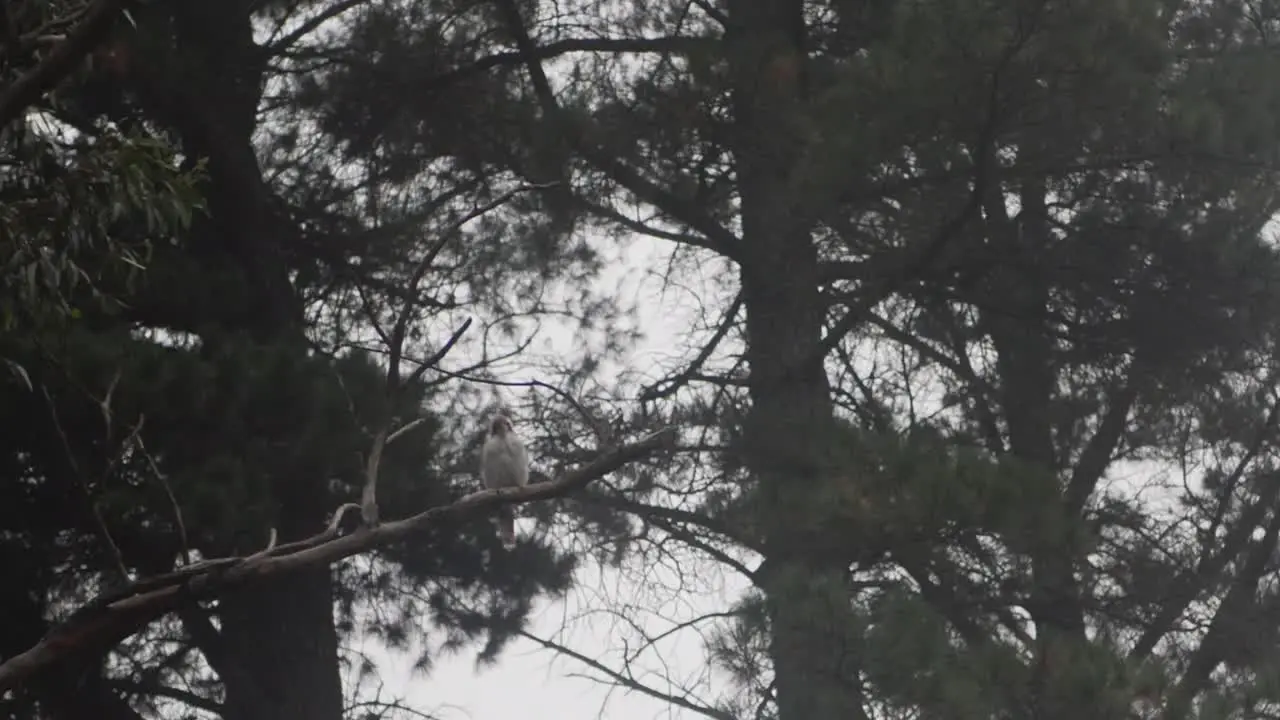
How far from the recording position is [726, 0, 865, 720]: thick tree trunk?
5.80m

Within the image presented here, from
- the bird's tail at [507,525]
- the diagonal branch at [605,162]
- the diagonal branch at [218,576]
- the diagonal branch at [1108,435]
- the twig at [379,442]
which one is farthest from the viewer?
the diagonal branch at [1108,435]

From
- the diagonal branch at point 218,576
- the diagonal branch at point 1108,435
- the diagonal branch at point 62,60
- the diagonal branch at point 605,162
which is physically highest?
the diagonal branch at point 605,162

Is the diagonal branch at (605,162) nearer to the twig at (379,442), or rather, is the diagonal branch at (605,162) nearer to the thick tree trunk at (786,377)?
the thick tree trunk at (786,377)

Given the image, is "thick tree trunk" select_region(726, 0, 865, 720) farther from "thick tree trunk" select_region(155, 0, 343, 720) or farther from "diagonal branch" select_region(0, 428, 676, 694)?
"thick tree trunk" select_region(155, 0, 343, 720)

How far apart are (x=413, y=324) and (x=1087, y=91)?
10.3ft

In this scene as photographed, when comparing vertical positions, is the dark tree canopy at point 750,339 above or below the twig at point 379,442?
above

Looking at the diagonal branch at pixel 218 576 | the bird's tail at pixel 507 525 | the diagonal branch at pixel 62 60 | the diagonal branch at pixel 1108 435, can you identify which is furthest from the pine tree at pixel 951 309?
the diagonal branch at pixel 62 60

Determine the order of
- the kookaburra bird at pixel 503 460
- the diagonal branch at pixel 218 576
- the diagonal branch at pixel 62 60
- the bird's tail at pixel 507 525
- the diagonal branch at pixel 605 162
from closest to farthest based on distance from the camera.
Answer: the diagonal branch at pixel 62 60, the diagonal branch at pixel 218 576, the kookaburra bird at pixel 503 460, the diagonal branch at pixel 605 162, the bird's tail at pixel 507 525

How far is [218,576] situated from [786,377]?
320cm

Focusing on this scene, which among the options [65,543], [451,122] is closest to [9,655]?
[65,543]

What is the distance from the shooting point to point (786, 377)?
6902 mm

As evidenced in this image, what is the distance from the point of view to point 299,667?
7.17 m

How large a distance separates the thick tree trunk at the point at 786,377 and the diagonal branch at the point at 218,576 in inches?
65.4

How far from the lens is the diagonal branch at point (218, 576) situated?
159 inches
